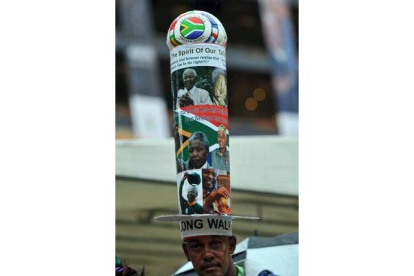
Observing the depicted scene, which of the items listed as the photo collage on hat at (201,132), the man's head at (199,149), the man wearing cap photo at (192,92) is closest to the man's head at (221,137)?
the photo collage on hat at (201,132)

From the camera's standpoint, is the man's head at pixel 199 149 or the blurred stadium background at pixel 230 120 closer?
the man's head at pixel 199 149

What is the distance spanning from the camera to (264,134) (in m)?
6.93

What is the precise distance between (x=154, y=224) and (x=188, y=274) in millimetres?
570

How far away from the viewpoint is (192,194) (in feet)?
18.6

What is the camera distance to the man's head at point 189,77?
5.71 m

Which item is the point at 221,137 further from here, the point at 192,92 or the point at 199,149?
the point at 192,92

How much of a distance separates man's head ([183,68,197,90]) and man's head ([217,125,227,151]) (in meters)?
0.36

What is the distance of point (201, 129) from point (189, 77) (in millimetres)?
374

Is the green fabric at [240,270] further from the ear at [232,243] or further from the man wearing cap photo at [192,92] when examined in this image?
the man wearing cap photo at [192,92]

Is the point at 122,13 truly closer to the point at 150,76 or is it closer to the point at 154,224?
the point at 150,76

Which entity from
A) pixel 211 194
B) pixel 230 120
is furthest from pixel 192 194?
pixel 230 120

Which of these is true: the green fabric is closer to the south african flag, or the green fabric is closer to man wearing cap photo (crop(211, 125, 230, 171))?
man wearing cap photo (crop(211, 125, 230, 171))

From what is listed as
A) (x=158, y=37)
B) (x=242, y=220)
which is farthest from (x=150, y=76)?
(x=242, y=220)

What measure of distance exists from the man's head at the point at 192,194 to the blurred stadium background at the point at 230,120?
919 mm
